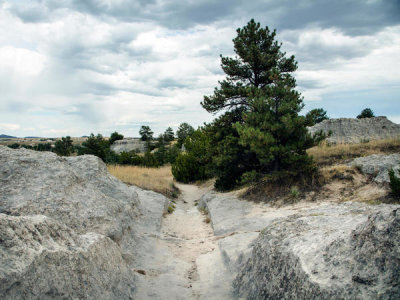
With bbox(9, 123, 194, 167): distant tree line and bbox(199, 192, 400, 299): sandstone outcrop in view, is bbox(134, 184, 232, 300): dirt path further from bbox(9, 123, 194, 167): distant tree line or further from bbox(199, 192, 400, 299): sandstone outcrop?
bbox(9, 123, 194, 167): distant tree line

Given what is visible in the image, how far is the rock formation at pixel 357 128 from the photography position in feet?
62.6

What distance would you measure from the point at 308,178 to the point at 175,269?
708cm

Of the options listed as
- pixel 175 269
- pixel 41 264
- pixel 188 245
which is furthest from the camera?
pixel 188 245

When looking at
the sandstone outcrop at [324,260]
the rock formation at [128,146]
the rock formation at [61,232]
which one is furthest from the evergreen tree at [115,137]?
the sandstone outcrop at [324,260]

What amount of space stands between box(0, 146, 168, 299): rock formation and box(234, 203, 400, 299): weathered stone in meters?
2.34

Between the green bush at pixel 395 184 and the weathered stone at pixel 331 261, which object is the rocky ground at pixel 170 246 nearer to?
the weathered stone at pixel 331 261

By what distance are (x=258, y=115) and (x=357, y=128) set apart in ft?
40.3

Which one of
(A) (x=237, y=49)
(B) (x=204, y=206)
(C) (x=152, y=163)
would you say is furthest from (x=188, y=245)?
(C) (x=152, y=163)

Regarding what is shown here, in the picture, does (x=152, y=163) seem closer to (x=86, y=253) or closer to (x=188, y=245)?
(x=188, y=245)

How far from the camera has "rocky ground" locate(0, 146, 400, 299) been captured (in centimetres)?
264

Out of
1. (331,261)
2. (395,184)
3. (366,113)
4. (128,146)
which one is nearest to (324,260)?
(331,261)

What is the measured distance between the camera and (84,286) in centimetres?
351

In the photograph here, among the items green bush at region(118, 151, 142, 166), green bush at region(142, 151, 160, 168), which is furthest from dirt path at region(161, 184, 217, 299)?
green bush at region(142, 151, 160, 168)

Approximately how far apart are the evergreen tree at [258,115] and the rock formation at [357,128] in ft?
23.1
